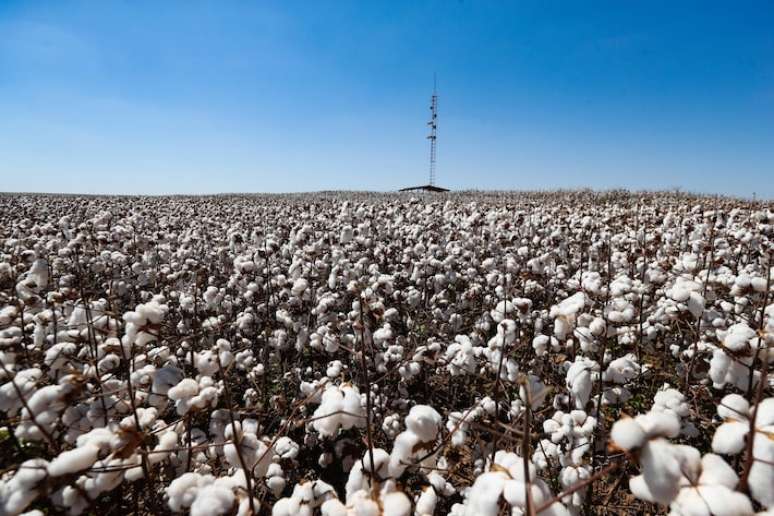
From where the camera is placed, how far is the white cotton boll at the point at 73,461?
166 cm

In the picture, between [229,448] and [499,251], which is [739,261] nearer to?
[499,251]

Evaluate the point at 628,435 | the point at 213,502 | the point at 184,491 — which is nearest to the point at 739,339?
the point at 628,435

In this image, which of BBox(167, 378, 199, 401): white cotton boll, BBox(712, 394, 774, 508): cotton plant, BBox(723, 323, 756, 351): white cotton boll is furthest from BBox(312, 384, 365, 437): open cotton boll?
BBox(723, 323, 756, 351): white cotton boll

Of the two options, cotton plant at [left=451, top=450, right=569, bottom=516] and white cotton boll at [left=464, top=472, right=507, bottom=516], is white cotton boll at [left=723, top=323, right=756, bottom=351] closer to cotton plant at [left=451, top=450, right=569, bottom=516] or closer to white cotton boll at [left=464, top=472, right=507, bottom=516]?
cotton plant at [left=451, top=450, right=569, bottom=516]

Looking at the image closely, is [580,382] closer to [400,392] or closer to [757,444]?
[757,444]

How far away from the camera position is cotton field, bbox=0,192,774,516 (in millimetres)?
1646

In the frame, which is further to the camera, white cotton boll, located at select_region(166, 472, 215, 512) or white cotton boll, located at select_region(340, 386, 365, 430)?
white cotton boll, located at select_region(340, 386, 365, 430)

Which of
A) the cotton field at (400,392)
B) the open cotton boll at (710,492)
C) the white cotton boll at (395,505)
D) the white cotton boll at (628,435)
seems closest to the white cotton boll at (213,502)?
the cotton field at (400,392)

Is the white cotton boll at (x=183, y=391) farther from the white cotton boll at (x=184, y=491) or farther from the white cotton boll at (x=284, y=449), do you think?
the white cotton boll at (x=284, y=449)

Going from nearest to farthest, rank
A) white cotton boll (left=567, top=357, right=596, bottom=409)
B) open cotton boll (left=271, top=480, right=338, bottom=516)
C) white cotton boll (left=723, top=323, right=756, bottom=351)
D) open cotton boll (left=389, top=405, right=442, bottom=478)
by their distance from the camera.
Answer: open cotton boll (left=389, top=405, right=442, bottom=478)
open cotton boll (left=271, top=480, right=338, bottom=516)
white cotton boll (left=723, top=323, right=756, bottom=351)
white cotton boll (left=567, top=357, right=596, bottom=409)

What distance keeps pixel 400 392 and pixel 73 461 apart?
353 cm

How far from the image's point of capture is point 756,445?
4.53ft

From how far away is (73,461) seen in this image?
1688mm

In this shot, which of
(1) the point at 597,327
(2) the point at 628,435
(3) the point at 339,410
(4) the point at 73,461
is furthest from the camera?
(1) the point at 597,327
